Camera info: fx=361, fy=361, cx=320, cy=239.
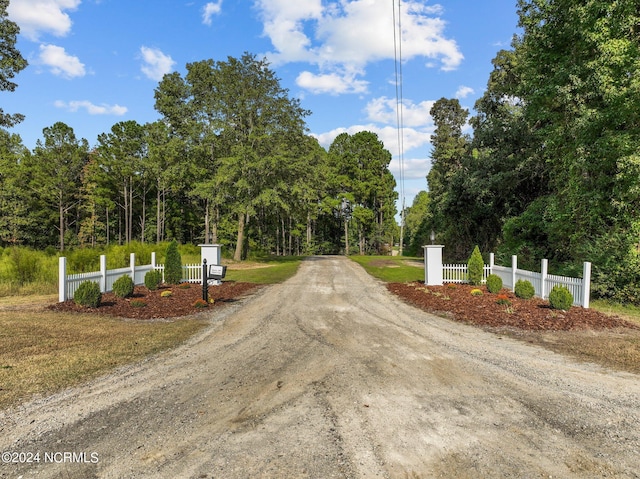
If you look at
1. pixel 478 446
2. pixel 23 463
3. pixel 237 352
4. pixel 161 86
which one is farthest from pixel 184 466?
pixel 161 86

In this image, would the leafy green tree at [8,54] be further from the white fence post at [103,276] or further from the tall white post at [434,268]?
the tall white post at [434,268]

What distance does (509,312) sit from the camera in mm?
9531

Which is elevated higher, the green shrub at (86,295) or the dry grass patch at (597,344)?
the green shrub at (86,295)

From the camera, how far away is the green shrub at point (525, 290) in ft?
37.3

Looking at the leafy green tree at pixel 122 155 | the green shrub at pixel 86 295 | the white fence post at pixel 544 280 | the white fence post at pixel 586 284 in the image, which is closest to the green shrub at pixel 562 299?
the white fence post at pixel 586 284

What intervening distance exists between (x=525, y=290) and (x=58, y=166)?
1832 inches

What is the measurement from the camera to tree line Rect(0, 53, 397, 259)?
27234 mm

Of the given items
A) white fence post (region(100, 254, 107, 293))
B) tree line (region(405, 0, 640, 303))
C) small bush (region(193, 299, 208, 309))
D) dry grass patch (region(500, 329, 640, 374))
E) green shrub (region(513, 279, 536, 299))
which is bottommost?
dry grass patch (region(500, 329, 640, 374))

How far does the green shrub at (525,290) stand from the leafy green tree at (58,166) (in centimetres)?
4247

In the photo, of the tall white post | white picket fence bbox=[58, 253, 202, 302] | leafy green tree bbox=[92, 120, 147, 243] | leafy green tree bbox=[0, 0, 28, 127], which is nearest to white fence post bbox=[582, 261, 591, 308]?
the tall white post

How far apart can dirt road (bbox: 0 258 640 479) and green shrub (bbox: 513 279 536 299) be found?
5.48 meters

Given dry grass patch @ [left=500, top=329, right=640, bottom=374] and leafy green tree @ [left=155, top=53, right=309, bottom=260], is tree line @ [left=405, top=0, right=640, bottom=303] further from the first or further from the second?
leafy green tree @ [left=155, top=53, right=309, bottom=260]

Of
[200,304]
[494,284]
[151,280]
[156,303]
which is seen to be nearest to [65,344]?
[200,304]

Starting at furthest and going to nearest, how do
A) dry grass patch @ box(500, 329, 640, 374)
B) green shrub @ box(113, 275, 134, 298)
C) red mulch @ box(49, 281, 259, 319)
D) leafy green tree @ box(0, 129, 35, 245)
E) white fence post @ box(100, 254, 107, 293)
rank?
1. leafy green tree @ box(0, 129, 35, 245)
2. white fence post @ box(100, 254, 107, 293)
3. green shrub @ box(113, 275, 134, 298)
4. red mulch @ box(49, 281, 259, 319)
5. dry grass patch @ box(500, 329, 640, 374)
